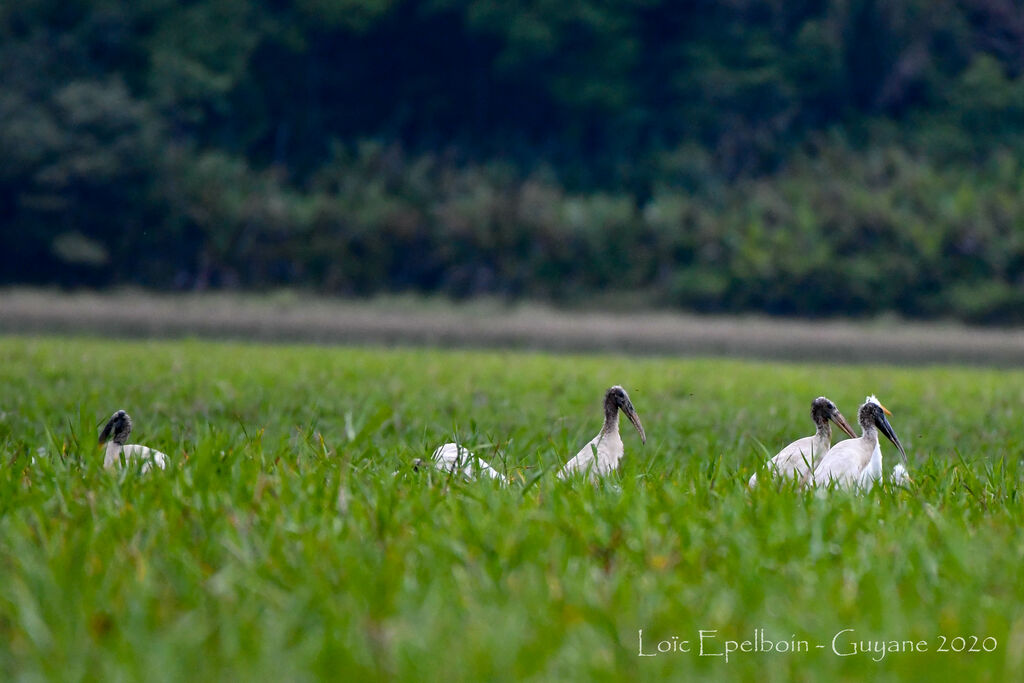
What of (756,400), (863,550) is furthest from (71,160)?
(863,550)

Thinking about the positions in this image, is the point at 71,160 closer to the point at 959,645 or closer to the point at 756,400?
the point at 756,400

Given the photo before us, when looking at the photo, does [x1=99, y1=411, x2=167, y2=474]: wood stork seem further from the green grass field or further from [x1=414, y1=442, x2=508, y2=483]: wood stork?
[x1=414, y1=442, x2=508, y2=483]: wood stork

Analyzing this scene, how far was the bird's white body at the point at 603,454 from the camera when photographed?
17.5 ft

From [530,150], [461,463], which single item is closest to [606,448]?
[461,463]

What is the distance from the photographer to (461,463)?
5.02 metres

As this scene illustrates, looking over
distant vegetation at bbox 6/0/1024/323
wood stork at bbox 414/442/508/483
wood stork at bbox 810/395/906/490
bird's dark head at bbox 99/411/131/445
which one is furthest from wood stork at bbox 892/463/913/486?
distant vegetation at bbox 6/0/1024/323

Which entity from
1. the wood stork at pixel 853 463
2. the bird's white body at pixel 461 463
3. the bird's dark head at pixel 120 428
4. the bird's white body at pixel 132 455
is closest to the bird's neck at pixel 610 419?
the bird's white body at pixel 461 463

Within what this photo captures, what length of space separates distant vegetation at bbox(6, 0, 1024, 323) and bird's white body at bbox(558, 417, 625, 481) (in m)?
26.7

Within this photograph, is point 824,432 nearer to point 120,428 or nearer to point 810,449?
point 810,449

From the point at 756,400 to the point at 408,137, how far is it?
3492 centimetres

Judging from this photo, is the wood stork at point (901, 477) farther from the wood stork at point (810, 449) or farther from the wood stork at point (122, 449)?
the wood stork at point (122, 449)

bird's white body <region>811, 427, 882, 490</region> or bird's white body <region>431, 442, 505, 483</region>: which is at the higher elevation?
bird's white body <region>431, 442, 505, 483</region>

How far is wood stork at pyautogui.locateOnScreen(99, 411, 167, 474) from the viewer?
4.97 meters

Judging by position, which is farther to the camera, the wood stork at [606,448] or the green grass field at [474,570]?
the wood stork at [606,448]
